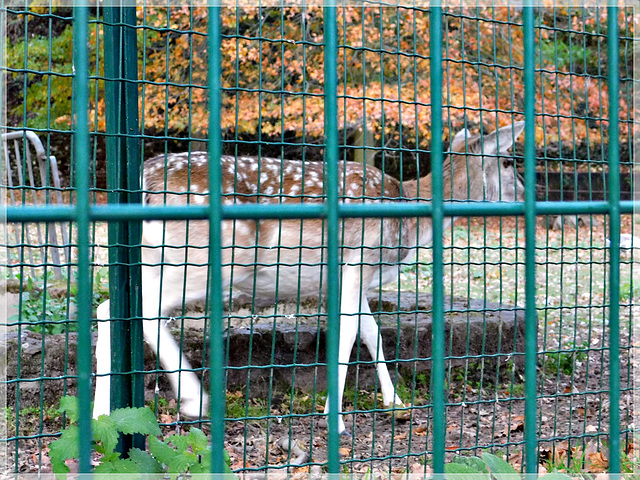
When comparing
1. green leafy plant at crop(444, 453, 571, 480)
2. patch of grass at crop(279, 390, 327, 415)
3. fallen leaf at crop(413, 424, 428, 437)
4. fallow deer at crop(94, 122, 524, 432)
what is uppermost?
fallow deer at crop(94, 122, 524, 432)

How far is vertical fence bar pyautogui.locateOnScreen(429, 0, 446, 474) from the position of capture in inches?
53.6

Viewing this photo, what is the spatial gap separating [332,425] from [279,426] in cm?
327

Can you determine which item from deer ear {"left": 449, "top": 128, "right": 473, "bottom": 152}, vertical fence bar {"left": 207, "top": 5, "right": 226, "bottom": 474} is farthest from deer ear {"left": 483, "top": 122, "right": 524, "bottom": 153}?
vertical fence bar {"left": 207, "top": 5, "right": 226, "bottom": 474}

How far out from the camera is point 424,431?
4.52 metres

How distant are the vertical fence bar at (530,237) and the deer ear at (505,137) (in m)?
3.32

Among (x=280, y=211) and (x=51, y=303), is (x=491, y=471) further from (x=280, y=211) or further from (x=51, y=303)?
(x=51, y=303)

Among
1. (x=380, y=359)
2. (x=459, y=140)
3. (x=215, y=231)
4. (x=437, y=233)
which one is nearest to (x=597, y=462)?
(x=380, y=359)

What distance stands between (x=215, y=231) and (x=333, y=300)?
243 mm

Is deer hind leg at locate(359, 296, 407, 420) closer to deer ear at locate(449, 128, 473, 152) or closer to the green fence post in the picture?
deer ear at locate(449, 128, 473, 152)

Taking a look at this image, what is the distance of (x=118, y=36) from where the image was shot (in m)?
3.07

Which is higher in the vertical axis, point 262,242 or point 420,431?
point 262,242

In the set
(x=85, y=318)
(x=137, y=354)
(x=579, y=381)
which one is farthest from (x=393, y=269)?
(x=85, y=318)

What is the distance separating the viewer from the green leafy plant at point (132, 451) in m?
2.41

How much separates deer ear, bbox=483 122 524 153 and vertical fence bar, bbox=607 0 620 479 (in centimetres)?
319
